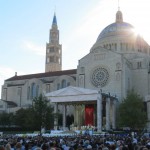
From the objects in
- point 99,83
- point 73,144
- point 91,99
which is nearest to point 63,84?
point 99,83

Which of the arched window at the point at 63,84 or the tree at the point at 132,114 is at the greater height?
the arched window at the point at 63,84

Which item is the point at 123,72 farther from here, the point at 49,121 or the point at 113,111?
the point at 49,121

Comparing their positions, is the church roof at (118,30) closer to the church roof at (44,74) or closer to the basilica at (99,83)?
the basilica at (99,83)

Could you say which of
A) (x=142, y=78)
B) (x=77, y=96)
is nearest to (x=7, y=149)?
(x=77, y=96)

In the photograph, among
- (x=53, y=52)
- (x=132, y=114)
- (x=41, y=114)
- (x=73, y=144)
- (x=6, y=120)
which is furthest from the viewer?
(x=53, y=52)

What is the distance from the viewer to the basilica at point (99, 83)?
57938 millimetres

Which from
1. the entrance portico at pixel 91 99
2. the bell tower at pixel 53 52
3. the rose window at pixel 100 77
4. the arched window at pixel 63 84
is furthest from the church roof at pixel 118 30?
the bell tower at pixel 53 52

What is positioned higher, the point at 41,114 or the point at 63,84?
the point at 63,84

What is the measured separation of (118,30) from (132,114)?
1335 inches

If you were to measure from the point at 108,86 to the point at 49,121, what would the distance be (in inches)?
852

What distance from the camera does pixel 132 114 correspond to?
55.8 m

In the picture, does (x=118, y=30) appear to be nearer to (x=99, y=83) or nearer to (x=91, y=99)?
(x=99, y=83)

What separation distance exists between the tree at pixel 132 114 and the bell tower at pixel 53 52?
207 feet

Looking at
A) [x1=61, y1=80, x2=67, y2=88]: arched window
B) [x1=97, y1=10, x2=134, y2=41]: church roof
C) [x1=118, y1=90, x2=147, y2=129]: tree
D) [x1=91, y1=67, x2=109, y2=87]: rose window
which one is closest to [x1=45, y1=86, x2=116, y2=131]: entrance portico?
[x1=118, y1=90, x2=147, y2=129]: tree
